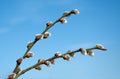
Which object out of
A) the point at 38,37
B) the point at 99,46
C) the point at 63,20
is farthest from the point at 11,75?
the point at 99,46

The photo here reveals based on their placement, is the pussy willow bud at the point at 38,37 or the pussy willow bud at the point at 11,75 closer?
the pussy willow bud at the point at 11,75

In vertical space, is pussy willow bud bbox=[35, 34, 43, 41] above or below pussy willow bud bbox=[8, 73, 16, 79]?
above

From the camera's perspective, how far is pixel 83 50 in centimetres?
423

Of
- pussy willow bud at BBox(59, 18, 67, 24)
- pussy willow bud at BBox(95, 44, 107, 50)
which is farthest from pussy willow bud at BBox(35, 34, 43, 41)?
pussy willow bud at BBox(95, 44, 107, 50)

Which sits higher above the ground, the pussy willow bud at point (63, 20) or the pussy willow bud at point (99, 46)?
the pussy willow bud at point (63, 20)

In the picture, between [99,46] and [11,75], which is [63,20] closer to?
[99,46]

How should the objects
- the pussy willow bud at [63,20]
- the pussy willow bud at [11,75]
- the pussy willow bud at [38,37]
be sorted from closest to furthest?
1. the pussy willow bud at [11,75]
2. the pussy willow bud at [38,37]
3. the pussy willow bud at [63,20]

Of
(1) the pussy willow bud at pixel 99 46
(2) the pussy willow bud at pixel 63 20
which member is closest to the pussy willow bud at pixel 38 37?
(2) the pussy willow bud at pixel 63 20

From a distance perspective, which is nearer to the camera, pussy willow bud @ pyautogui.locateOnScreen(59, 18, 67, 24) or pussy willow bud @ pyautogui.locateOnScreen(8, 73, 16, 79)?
pussy willow bud @ pyautogui.locateOnScreen(8, 73, 16, 79)

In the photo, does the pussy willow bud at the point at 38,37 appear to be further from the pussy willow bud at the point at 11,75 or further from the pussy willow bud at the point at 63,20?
the pussy willow bud at the point at 11,75

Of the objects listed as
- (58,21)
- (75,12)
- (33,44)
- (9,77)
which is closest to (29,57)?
(33,44)

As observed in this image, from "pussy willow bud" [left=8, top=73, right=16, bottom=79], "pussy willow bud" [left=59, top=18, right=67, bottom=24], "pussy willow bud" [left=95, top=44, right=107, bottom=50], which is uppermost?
"pussy willow bud" [left=59, top=18, right=67, bottom=24]

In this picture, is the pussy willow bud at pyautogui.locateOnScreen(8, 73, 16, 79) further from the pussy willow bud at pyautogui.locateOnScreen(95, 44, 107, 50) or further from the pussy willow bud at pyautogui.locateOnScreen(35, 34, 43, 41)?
the pussy willow bud at pyautogui.locateOnScreen(95, 44, 107, 50)

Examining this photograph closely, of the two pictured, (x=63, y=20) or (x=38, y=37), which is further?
(x=63, y=20)
